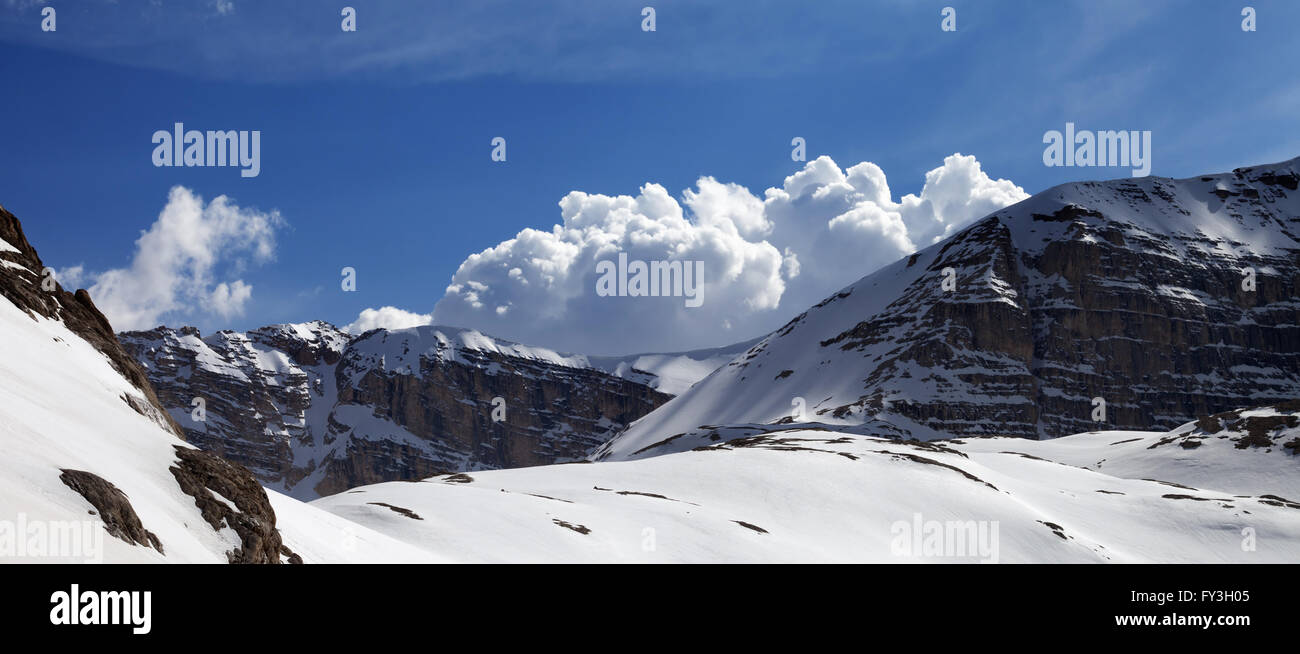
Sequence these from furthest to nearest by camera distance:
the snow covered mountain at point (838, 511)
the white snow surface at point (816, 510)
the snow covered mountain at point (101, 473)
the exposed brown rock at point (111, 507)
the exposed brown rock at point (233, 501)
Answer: the snow covered mountain at point (838, 511) → the white snow surface at point (816, 510) → the exposed brown rock at point (233, 501) → the exposed brown rock at point (111, 507) → the snow covered mountain at point (101, 473)

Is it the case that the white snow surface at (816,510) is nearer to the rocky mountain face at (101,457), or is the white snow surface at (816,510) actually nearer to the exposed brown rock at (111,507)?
the rocky mountain face at (101,457)

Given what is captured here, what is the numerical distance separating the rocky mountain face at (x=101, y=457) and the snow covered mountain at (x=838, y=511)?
13344 millimetres

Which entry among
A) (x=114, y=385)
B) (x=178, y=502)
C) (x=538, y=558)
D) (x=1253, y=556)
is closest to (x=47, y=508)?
(x=178, y=502)

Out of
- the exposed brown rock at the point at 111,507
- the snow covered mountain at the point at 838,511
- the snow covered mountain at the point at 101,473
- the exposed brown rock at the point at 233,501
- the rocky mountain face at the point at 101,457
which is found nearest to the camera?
the snow covered mountain at the point at 101,473

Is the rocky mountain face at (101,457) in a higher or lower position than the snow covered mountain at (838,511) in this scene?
higher

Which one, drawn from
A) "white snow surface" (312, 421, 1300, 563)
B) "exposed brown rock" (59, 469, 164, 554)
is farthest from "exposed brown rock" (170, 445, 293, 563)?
"white snow surface" (312, 421, 1300, 563)

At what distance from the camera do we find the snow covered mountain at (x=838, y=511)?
44125 mm

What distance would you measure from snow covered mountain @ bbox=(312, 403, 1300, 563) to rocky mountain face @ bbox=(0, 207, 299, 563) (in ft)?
43.8

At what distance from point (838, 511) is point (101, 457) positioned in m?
50.2

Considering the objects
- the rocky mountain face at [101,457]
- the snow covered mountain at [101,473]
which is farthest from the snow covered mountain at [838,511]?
the rocky mountain face at [101,457]

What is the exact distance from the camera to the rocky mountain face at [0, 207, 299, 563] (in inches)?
704

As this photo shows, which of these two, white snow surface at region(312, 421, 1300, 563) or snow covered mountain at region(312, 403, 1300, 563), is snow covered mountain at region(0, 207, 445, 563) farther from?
snow covered mountain at region(312, 403, 1300, 563)
